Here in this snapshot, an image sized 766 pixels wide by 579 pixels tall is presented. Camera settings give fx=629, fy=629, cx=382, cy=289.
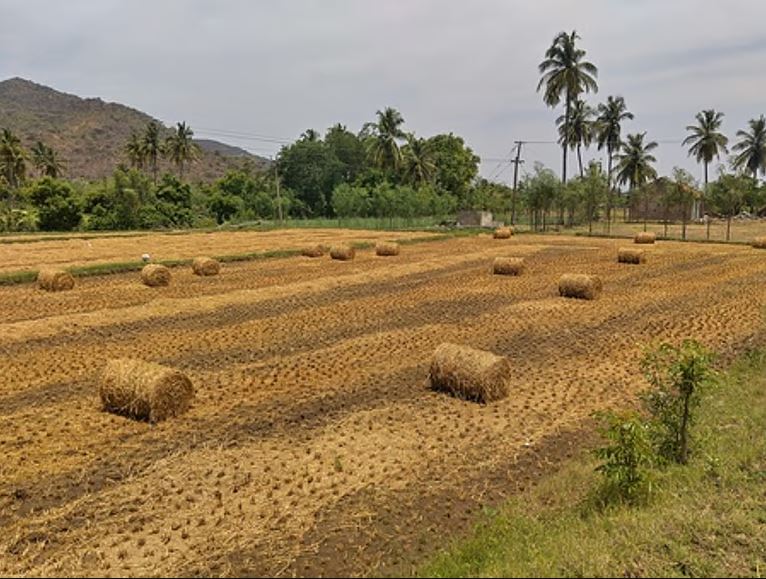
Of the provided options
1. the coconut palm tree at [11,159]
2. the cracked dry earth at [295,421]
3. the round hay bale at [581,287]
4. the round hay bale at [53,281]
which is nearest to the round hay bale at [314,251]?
the cracked dry earth at [295,421]

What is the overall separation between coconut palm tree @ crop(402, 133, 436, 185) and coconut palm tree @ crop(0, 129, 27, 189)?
4765 cm

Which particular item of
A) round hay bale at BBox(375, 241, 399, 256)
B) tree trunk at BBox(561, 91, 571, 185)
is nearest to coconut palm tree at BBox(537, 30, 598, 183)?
tree trunk at BBox(561, 91, 571, 185)

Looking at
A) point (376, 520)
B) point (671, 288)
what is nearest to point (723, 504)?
point (376, 520)

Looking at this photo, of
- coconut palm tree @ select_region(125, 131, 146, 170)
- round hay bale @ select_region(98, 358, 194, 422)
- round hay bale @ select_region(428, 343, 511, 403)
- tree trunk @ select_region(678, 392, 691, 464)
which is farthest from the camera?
coconut palm tree @ select_region(125, 131, 146, 170)

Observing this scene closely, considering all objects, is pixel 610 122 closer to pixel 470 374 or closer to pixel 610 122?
pixel 610 122

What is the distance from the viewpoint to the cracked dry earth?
19.7ft

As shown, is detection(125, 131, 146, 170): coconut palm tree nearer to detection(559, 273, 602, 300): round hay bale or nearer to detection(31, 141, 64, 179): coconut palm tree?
detection(31, 141, 64, 179): coconut palm tree

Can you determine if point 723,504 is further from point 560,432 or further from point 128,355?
point 128,355

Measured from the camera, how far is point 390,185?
250ft

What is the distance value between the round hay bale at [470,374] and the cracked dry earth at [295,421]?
11.0 inches

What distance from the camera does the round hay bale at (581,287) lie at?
19.1 m

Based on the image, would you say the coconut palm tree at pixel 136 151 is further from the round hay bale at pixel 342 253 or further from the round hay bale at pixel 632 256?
the round hay bale at pixel 632 256

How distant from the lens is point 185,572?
539 cm

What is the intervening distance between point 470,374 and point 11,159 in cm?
8326
